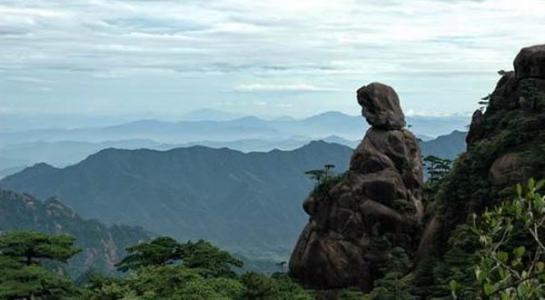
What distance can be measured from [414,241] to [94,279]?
2339cm

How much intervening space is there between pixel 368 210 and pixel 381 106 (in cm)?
957

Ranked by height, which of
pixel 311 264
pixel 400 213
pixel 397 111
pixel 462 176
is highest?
pixel 397 111

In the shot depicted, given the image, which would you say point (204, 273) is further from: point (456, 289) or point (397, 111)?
point (456, 289)

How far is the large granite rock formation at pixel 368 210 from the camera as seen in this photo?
47469mm

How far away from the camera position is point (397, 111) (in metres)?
53.3

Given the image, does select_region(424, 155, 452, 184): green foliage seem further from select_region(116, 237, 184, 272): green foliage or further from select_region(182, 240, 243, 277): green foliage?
select_region(116, 237, 184, 272): green foliage

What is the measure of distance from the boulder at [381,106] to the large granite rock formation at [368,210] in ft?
0.27

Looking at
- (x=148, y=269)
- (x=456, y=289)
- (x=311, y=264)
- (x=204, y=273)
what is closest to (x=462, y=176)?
(x=311, y=264)

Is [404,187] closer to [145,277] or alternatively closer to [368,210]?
[368,210]

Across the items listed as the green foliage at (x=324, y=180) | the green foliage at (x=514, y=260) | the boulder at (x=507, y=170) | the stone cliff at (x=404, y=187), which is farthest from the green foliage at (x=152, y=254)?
the green foliage at (x=514, y=260)

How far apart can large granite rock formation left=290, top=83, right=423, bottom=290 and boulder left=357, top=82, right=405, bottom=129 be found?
82mm

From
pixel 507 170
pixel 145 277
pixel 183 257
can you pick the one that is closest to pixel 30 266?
pixel 145 277

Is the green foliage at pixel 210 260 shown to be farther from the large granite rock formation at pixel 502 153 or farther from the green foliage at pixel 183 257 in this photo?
the large granite rock formation at pixel 502 153

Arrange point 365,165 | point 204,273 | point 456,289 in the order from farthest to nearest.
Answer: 1. point 365,165
2. point 204,273
3. point 456,289
